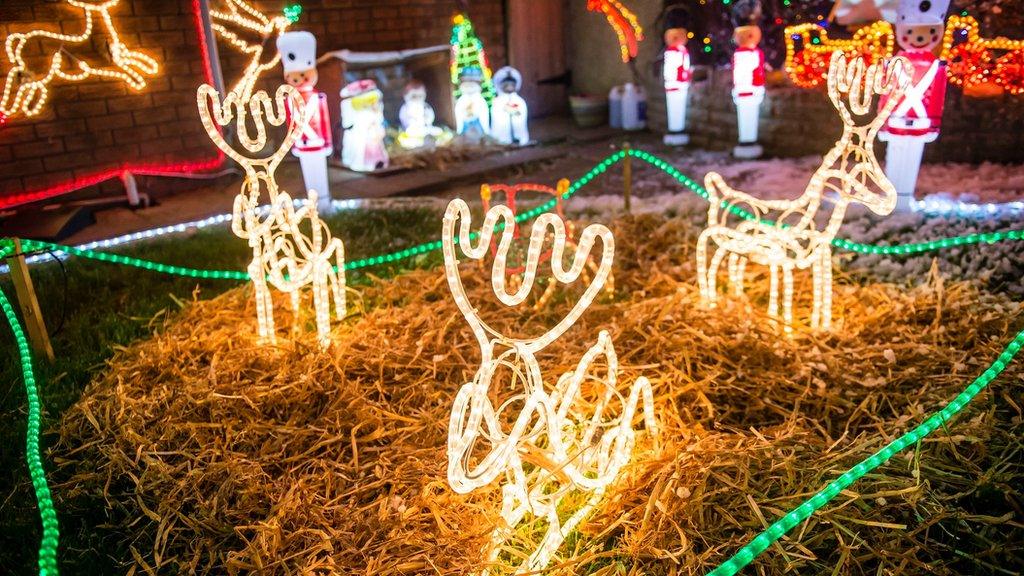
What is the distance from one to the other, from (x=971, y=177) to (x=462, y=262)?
4519 millimetres

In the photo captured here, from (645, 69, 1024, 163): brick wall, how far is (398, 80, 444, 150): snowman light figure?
3.27 metres

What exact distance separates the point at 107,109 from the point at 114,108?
0.22ft

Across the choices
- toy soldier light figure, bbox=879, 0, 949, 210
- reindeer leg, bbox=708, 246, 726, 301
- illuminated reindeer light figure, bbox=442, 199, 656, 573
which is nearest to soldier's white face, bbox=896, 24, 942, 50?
toy soldier light figure, bbox=879, 0, 949, 210

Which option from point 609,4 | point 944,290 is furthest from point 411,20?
point 944,290

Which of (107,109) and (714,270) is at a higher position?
(107,109)

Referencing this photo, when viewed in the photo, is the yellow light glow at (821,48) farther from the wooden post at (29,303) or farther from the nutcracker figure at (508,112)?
the wooden post at (29,303)

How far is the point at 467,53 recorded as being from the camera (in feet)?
33.4

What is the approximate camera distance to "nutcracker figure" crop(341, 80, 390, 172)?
28.7 feet

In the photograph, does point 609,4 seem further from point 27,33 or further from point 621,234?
point 27,33

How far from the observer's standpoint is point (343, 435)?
3.66m

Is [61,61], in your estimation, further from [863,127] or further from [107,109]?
[863,127]

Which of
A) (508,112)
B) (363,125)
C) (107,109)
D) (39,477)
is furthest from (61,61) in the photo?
(39,477)

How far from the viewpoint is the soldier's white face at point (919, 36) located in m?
5.34

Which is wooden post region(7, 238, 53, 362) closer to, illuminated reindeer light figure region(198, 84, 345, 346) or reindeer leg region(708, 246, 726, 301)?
illuminated reindeer light figure region(198, 84, 345, 346)
